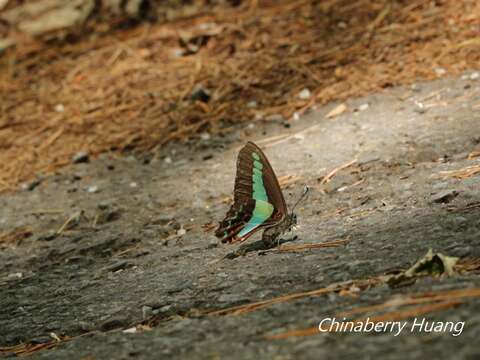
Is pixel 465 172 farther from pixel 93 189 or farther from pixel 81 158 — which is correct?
pixel 81 158

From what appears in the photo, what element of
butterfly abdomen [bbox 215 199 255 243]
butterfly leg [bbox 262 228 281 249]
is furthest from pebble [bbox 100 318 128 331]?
butterfly leg [bbox 262 228 281 249]

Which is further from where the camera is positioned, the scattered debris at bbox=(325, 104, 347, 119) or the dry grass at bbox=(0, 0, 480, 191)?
the dry grass at bbox=(0, 0, 480, 191)

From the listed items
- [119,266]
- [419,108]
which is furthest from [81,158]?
[419,108]

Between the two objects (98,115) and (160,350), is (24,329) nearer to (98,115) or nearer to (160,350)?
(160,350)

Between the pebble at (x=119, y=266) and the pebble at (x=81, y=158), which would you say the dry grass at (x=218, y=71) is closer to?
the pebble at (x=81, y=158)

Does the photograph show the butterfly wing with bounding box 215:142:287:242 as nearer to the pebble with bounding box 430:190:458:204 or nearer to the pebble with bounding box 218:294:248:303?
the pebble with bounding box 218:294:248:303

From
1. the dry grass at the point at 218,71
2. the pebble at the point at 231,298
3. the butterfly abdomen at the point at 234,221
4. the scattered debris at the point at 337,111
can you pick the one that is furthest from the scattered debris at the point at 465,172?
the dry grass at the point at 218,71
